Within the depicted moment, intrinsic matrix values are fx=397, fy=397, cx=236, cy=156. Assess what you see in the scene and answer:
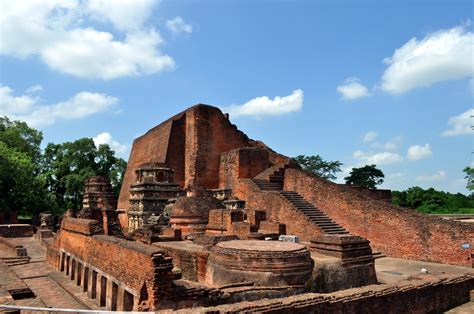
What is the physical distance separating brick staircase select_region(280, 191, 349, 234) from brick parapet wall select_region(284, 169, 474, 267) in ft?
0.87

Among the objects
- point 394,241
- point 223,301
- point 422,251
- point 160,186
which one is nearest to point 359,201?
point 394,241

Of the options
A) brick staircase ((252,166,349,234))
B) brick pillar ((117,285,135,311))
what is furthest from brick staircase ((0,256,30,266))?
brick staircase ((252,166,349,234))

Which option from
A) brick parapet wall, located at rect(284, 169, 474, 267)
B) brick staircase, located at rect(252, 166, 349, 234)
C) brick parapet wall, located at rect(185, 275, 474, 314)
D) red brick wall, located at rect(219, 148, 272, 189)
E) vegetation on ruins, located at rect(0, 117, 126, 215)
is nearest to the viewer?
brick parapet wall, located at rect(185, 275, 474, 314)

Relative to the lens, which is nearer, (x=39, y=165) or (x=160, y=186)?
(x=160, y=186)

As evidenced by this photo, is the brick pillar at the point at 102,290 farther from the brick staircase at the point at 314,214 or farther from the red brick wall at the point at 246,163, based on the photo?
the red brick wall at the point at 246,163

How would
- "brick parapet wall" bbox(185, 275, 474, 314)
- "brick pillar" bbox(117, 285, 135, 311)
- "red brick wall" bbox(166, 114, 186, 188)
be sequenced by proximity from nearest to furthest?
"brick parapet wall" bbox(185, 275, 474, 314), "brick pillar" bbox(117, 285, 135, 311), "red brick wall" bbox(166, 114, 186, 188)

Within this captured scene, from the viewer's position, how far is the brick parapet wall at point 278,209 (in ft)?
49.5

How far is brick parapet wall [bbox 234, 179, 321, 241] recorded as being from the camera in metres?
15.1

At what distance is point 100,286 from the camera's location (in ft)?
34.0

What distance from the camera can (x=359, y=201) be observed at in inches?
588

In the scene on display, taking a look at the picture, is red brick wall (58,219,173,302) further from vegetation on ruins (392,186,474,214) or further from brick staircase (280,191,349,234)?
vegetation on ruins (392,186,474,214)

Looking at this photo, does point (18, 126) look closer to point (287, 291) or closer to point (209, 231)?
point (209, 231)

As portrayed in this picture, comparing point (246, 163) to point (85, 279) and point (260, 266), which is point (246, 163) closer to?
point (85, 279)

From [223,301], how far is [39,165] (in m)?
39.4
